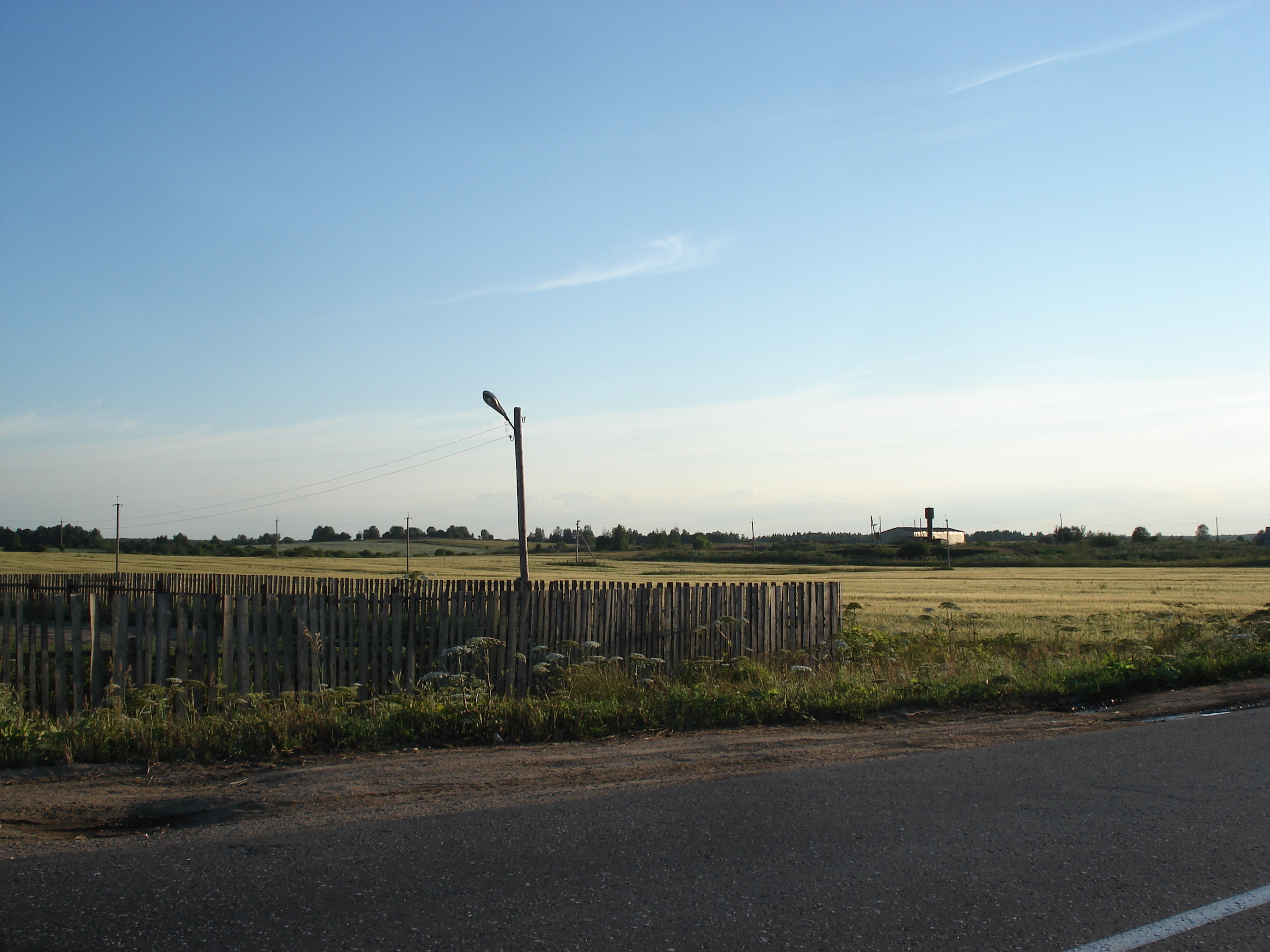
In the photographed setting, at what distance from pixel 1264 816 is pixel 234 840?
206 inches

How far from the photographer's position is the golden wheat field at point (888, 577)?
3288 centimetres

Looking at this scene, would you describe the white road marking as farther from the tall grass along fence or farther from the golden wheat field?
the golden wheat field

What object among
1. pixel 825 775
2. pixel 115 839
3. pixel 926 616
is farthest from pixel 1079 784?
pixel 926 616

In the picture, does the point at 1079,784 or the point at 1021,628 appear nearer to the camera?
the point at 1079,784

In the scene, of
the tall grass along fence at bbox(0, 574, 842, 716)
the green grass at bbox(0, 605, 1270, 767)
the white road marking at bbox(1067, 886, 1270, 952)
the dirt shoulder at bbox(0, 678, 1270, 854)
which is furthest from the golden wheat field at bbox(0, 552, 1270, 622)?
the white road marking at bbox(1067, 886, 1270, 952)

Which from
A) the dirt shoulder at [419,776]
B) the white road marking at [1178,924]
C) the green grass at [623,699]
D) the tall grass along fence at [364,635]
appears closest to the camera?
the white road marking at [1178,924]

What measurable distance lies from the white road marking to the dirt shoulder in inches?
104

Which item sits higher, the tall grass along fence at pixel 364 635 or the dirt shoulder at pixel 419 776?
the tall grass along fence at pixel 364 635

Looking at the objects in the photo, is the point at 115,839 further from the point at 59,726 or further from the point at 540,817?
the point at 59,726

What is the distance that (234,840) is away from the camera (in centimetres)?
434

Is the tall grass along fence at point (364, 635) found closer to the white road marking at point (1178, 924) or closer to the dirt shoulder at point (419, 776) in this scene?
the dirt shoulder at point (419, 776)

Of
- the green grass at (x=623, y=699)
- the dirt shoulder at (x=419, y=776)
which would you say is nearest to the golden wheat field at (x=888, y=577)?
the green grass at (x=623, y=699)

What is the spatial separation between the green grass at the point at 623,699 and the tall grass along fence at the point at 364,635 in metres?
0.31

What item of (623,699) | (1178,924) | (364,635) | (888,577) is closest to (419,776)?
(623,699)
